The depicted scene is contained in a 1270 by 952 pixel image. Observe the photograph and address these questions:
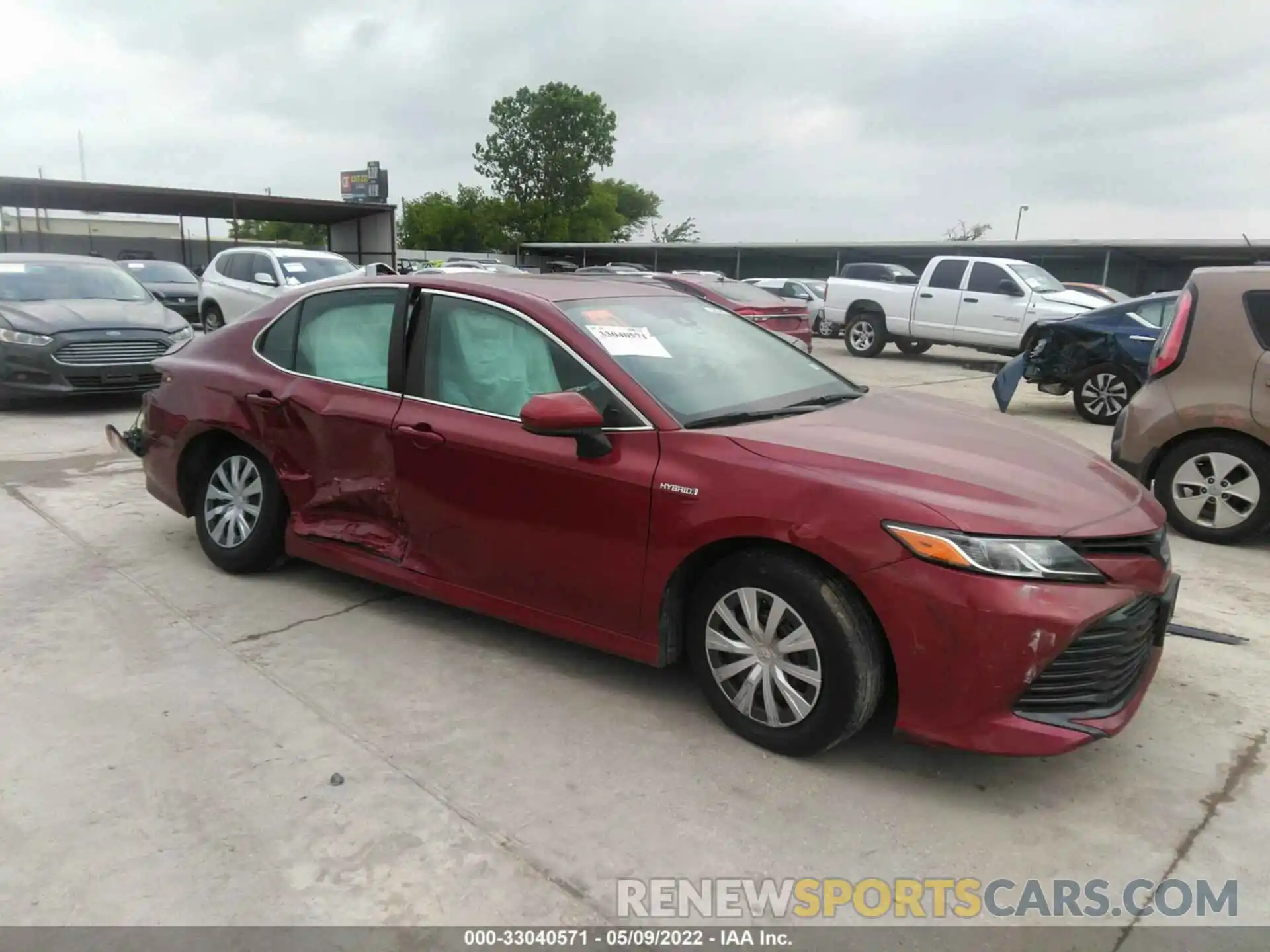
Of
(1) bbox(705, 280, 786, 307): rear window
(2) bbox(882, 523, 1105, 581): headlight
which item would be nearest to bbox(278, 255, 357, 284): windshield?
(1) bbox(705, 280, 786, 307): rear window

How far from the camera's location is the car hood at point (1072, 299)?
15.2 metres

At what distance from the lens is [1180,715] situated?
141 inches

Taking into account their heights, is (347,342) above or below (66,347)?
above

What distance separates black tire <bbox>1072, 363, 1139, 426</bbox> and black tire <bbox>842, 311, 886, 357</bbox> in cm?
721

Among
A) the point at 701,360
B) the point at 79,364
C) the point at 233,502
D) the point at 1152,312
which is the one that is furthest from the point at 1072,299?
the point at 233,502

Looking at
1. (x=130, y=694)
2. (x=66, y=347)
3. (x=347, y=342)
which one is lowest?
(x=130, y=694)

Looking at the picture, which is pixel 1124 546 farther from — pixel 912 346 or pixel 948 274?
pixel 912 346

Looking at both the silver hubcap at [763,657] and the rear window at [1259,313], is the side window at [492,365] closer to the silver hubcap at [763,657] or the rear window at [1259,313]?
the silver hubcap at [763,657]

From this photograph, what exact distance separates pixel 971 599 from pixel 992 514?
279 mm

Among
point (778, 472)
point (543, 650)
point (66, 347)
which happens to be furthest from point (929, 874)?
point (66, 347)

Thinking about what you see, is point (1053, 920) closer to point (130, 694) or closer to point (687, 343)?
point (687, 343)

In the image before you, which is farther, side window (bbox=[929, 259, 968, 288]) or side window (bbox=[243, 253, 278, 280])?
side window (bbox=[929, 259, 968, 288])

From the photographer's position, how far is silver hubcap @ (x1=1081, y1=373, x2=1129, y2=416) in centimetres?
1050

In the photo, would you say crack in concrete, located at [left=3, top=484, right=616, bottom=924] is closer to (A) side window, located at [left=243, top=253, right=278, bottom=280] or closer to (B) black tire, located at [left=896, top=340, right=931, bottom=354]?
(A) side window, located at [left=243, top=253, right=278, bottom=280]
